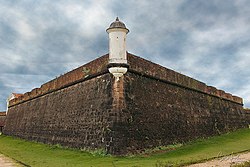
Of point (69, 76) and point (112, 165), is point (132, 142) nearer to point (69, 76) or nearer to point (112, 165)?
point (112, 165)

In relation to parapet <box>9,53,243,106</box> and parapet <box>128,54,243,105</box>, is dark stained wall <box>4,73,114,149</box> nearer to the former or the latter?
parapet <box>9,53,243,106</box>

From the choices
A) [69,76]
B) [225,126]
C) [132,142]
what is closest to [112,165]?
[132,142]

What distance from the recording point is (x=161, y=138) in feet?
33.3

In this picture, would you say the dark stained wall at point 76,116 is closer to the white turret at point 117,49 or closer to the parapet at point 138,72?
the parapet at point 138,72

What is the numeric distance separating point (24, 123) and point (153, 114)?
11500 mm

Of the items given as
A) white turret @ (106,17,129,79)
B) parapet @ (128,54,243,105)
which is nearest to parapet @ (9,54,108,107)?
white turret @ (106,17,129,79)

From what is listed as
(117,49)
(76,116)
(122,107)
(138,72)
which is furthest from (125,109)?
(76,116)

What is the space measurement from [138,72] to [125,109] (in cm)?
188

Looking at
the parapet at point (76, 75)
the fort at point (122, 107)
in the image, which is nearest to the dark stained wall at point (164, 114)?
the fort at point (122, 107)

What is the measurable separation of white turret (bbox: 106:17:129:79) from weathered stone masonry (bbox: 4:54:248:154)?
0.38 metres

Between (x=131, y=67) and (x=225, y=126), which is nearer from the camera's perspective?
(x=131, y=67)

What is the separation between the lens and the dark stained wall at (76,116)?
9214 mm

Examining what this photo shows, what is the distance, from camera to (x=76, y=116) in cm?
1098

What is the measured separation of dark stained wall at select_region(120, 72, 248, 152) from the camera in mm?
9211
